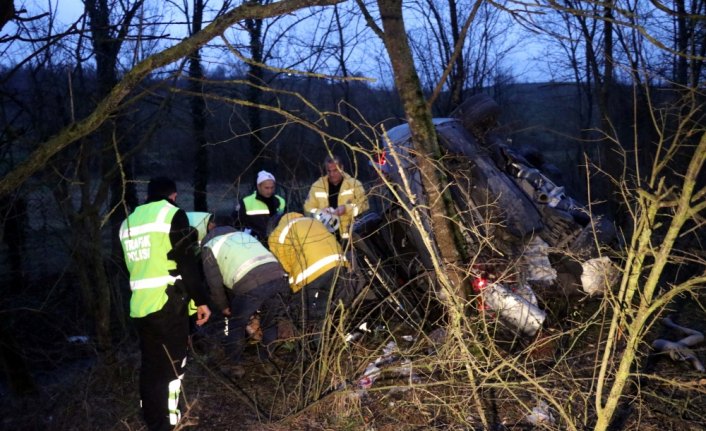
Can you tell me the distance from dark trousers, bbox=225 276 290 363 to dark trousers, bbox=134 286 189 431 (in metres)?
0.71

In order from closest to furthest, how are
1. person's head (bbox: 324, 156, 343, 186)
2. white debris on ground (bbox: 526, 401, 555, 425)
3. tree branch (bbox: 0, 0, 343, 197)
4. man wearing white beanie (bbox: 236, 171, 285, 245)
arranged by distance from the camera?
tree branch (bbox: 0, 0, 343, 197) < white debris on ground (bbox: 526, 401, 555, 425) < man wearing white beanie (bbox: 236, 171, 285, 245) < person's head (bbox: 324, 156, 343, 186)

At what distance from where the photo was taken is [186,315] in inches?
171

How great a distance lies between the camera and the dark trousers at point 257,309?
4949 mm

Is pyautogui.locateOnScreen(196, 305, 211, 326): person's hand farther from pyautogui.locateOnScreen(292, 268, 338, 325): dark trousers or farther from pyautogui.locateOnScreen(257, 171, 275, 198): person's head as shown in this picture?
pyautogui.locateOnScreen(257, 171, 275, 198): person's head

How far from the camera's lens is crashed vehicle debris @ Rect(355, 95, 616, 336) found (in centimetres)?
505

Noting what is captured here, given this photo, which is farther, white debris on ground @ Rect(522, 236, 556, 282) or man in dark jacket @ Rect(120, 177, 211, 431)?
white debris on ground @ Rect(522, 236, 556, 282)

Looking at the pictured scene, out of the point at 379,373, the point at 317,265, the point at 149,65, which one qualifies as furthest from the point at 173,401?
the point at 149,65

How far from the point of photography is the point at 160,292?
420 centimetres

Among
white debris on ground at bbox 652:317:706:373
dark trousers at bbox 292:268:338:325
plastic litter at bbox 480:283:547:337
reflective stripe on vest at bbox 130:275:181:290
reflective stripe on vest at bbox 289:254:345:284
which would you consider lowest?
white debris on ground at bbox 652:317:706:373

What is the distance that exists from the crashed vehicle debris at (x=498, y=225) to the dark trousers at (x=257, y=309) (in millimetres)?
821

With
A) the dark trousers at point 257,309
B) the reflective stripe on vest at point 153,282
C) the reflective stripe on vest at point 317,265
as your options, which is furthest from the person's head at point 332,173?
the reflective stripe on vest at point 153,282

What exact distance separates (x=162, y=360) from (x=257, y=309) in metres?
0.94

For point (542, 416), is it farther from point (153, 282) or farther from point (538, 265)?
point (153, 282)

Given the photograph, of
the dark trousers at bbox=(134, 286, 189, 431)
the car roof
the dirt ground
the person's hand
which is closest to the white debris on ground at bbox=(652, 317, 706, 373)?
the dirt ground
